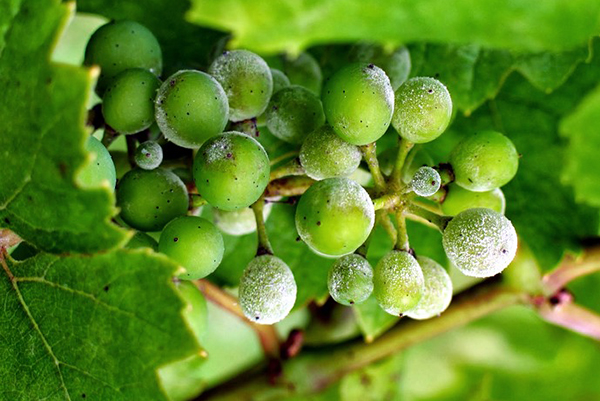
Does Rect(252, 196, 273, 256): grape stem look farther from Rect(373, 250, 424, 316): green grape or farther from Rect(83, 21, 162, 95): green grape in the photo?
Rect(83, 21, 162, 95): green grape

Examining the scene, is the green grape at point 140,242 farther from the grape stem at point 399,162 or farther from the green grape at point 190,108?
the grape stem at point 399,162

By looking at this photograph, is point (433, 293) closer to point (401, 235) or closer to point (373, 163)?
point (401, 235)

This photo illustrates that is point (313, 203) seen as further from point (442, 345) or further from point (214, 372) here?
point (442, 345)

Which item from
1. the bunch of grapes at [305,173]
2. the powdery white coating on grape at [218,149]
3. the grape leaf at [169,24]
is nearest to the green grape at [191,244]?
the bunch of grapes at [305,173]

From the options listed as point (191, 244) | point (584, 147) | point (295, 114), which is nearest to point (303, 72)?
point (295, 114)

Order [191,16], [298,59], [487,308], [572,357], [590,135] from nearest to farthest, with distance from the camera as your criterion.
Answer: [191,16] < [590,135] < [298,59] < [487,308] < [572,357]

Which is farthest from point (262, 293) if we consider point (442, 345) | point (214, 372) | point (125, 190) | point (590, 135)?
point (442, 345)

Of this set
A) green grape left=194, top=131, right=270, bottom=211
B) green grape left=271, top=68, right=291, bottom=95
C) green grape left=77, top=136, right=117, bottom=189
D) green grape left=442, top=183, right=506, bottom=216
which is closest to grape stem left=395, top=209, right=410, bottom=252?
green grape left=442, top=183, right=506, bottom=216
